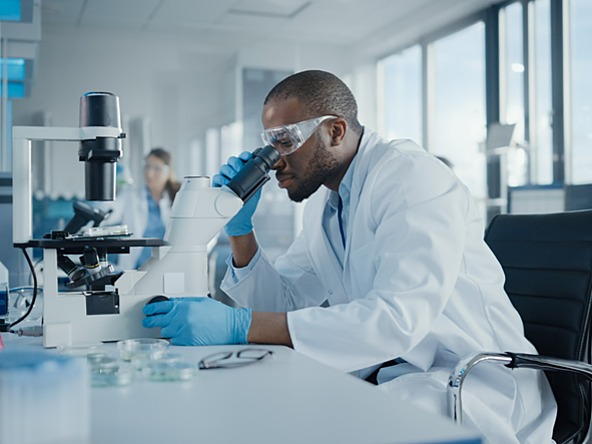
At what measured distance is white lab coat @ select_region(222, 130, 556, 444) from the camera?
119 cm

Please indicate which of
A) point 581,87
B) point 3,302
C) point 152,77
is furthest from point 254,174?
point 152,77

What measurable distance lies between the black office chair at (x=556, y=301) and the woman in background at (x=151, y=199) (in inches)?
133

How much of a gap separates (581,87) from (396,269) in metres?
3.51

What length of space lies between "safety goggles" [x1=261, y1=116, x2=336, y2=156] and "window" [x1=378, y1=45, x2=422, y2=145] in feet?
14.3

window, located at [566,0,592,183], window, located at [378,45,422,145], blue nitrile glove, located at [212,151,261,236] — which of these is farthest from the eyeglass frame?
window, located at [378,45,422,145]

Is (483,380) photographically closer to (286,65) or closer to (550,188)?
(550,188)

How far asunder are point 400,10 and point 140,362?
15.9ft

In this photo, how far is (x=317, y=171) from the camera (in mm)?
1639

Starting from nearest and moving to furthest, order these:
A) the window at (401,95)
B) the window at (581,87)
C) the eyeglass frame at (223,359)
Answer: the eyeglass frame at (223,359)
the window at (581,87)
the window at (401,95)

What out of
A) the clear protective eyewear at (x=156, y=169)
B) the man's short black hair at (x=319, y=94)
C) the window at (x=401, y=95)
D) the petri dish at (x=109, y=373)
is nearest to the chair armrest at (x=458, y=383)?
the petri dish at (x=109, y=373)

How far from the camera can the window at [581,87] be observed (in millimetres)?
4199

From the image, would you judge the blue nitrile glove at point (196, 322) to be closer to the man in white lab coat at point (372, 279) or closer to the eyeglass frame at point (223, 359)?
the man in white lab coat at point (372, 279)

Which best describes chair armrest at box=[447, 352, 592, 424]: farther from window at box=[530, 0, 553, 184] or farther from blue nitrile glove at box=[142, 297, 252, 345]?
window at box=[530, 0, 553, 184]

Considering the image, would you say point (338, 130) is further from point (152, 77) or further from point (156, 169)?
point (152, 77)
